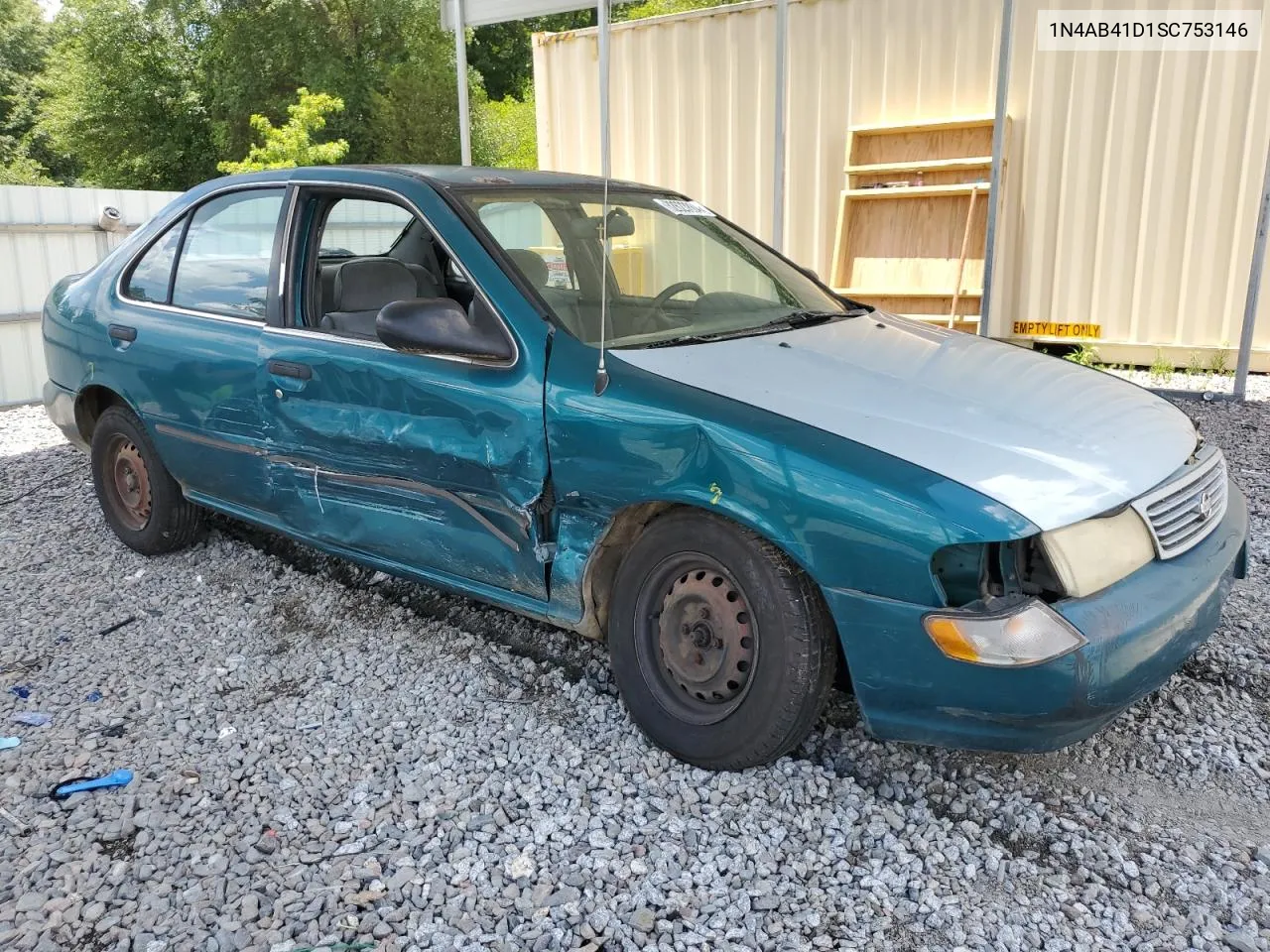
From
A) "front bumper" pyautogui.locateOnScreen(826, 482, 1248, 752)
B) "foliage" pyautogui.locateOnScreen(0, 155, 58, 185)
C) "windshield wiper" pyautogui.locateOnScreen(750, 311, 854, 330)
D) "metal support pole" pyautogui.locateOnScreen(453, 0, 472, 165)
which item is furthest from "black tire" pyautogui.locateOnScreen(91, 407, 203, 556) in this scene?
"foliage" pyautogui.locateOnScreen(0, 155, 58, 185)

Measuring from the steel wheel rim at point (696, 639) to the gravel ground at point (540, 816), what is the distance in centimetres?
21

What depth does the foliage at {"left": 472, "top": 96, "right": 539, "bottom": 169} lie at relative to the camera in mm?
31297

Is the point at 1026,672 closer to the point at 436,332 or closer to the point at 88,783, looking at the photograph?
the point at 436,332

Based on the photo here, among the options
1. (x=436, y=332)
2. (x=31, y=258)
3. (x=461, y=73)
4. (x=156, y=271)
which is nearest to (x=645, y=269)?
(x=436, y=332)

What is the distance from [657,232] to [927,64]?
571 cm

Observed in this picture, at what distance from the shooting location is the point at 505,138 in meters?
32.1

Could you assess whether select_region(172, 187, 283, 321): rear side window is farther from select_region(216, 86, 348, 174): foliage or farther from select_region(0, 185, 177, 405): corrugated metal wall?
select_region(216, 86, 348, 174): foliage

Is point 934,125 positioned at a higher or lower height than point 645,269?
higher

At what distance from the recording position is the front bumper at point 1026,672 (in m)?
2.30

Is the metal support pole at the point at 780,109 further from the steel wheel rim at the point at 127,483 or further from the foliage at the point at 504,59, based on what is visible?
the foliage at the point at 504,59

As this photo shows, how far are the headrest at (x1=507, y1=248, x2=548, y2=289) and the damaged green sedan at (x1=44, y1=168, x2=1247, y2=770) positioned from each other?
20 millimetres

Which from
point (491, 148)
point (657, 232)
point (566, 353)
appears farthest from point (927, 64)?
point (491, 148)

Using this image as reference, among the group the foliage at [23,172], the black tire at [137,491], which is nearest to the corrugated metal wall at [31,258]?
the black tire at [137,491]

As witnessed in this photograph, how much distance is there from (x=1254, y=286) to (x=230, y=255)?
623 centimetres
